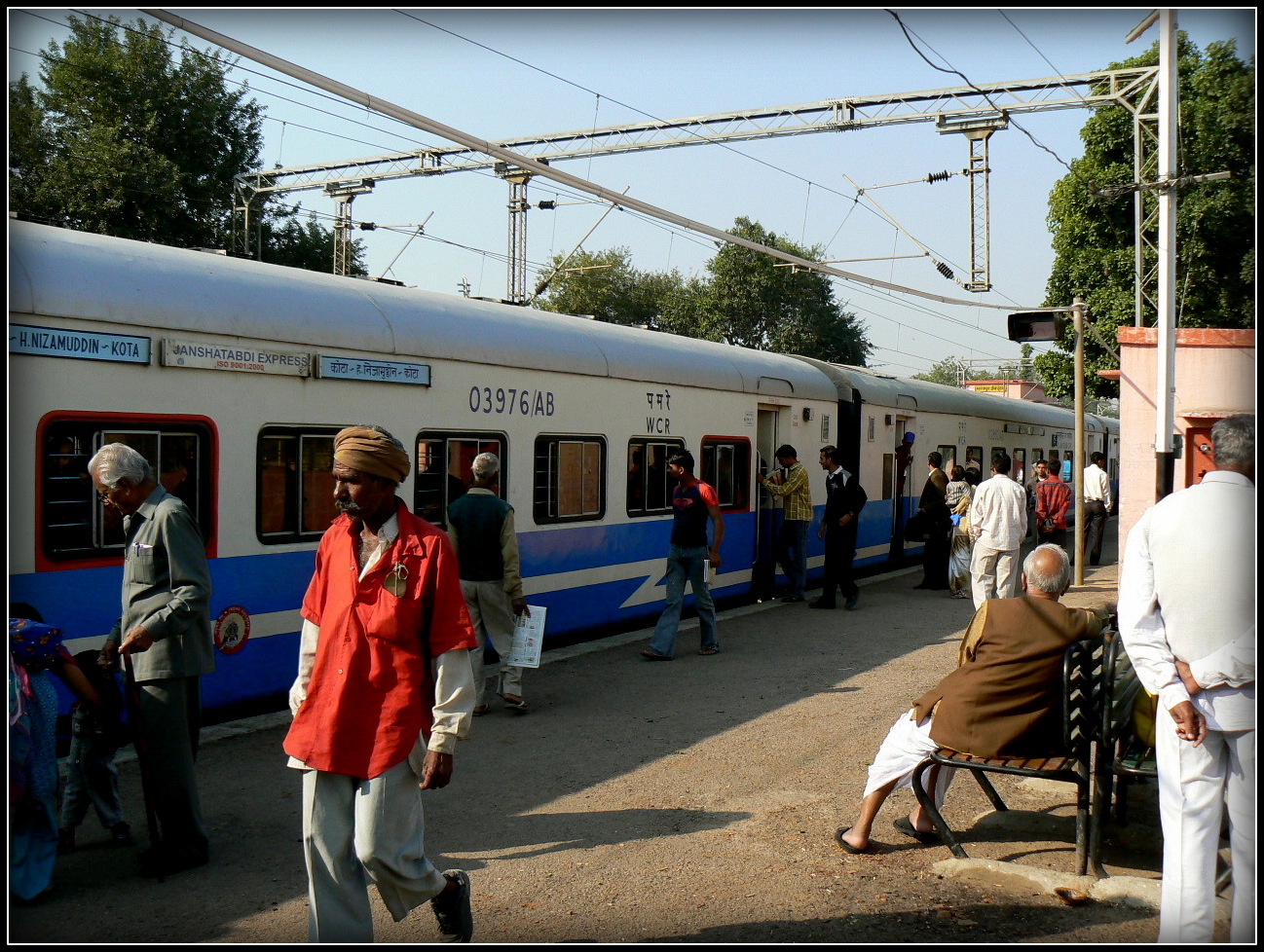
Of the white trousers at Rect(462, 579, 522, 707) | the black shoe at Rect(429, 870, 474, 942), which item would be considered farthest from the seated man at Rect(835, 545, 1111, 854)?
the white trousers at Rect(462, 579, 522, 707)

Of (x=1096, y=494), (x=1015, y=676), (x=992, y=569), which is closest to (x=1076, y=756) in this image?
(x=1015, y=676)

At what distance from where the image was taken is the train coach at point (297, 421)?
5.75m

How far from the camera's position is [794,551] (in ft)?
43.2

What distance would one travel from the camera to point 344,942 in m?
3.58

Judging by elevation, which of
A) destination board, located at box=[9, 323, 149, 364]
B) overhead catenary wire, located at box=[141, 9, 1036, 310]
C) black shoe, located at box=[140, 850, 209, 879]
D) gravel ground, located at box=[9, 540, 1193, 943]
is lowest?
gravel ground, located at box=[9, 540, 1193, 943]

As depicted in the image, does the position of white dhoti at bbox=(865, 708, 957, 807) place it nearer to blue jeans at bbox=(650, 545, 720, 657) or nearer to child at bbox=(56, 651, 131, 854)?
child at bbox=(56, 651, 131, 854)

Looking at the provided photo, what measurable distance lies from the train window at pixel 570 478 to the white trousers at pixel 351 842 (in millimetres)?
5862

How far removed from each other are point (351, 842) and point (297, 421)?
4004 mm

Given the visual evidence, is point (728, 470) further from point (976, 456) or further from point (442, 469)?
point (976, 456)

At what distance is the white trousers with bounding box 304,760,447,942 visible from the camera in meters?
3.58

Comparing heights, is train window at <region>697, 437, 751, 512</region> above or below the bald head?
above

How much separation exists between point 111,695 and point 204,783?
114cm

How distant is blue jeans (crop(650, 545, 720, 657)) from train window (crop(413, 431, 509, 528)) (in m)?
2.04

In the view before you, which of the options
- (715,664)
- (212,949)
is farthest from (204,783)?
(715,664)
